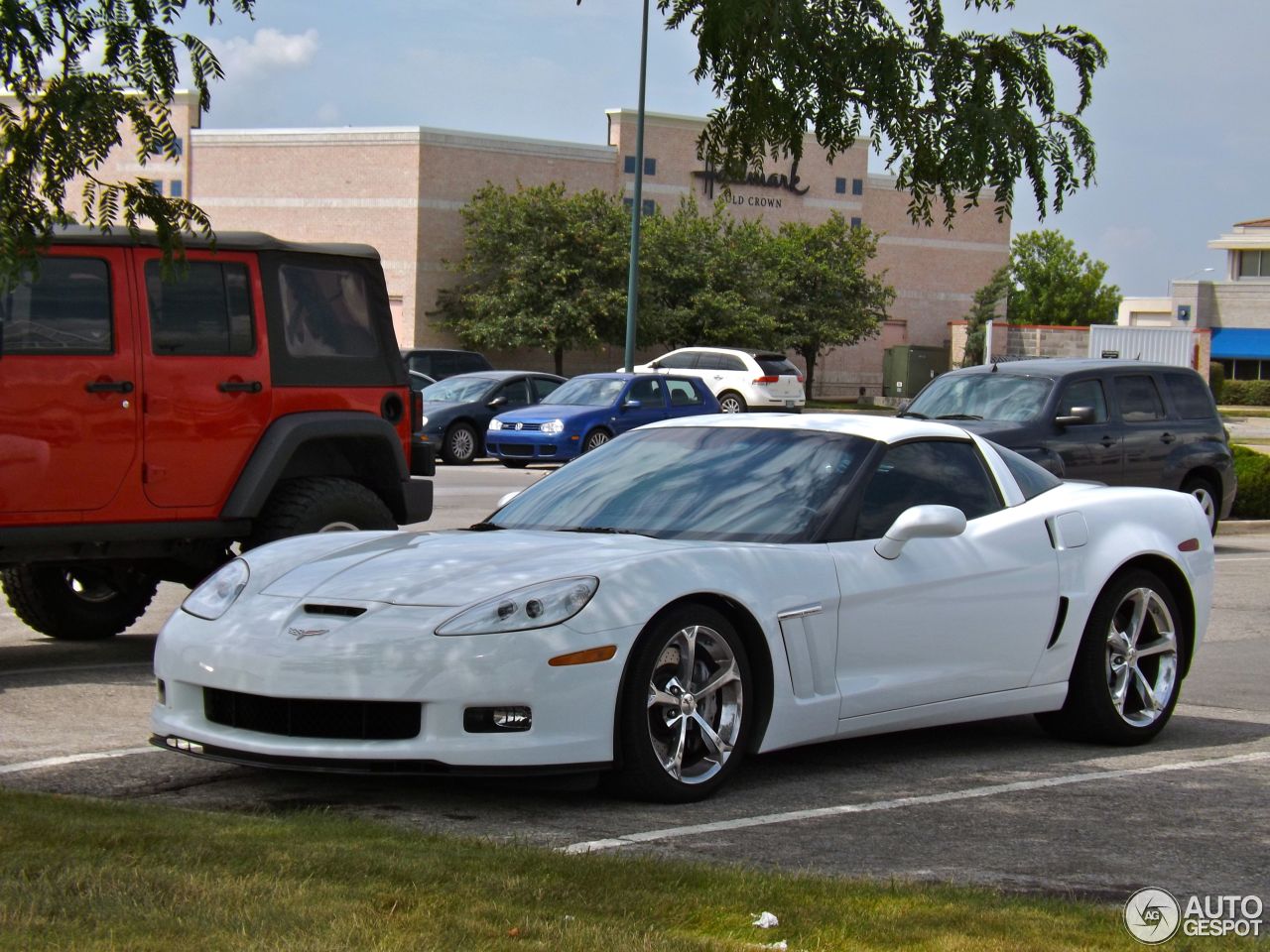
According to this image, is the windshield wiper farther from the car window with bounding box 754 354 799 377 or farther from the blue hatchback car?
the car window with bounding box 754 354 799 377

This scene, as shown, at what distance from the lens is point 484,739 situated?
226 inches

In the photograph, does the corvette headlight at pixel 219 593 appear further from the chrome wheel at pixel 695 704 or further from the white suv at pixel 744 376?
the white suv at pixel 744 376

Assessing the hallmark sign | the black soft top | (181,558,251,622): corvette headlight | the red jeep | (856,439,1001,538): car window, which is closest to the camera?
(181,558,251,622): corvette headlight

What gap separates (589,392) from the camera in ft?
91.9

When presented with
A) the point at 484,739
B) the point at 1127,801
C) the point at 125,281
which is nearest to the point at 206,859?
the point at 484,739

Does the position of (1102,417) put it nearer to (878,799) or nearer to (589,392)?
(878,799)

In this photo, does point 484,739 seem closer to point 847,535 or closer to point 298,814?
point 298,814

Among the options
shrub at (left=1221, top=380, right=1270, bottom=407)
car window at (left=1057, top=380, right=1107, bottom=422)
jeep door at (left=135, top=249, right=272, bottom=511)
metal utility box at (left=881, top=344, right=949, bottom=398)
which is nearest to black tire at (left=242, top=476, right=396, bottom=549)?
jeep door at (left=135, top=249, right=272, bottom=511)

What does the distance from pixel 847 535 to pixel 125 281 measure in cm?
408

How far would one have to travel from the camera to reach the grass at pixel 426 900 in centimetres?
411

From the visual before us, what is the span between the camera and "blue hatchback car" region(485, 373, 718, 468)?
1045 inches

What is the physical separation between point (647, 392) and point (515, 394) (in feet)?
8.32

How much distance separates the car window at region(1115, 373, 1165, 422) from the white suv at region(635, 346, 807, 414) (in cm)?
2296

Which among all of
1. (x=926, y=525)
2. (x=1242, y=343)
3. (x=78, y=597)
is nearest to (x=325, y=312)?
(x=78, y=597)
